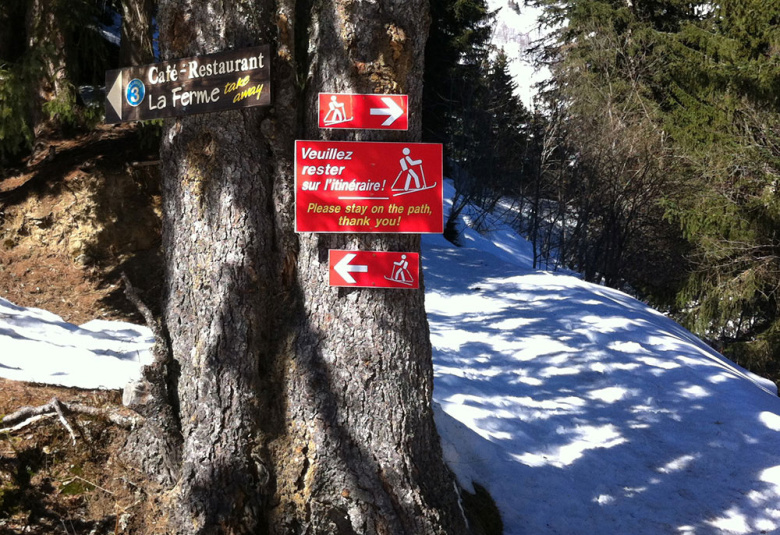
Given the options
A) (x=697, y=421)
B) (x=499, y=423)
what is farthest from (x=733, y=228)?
(x=499, y=423)

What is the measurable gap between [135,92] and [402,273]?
1460 millimetres

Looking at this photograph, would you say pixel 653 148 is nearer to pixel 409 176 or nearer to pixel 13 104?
pixel 13 104

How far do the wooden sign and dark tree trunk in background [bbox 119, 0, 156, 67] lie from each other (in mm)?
4133

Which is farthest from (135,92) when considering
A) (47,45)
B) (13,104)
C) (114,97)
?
(47,45)

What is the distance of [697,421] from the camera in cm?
531

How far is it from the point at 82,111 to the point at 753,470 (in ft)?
23.7

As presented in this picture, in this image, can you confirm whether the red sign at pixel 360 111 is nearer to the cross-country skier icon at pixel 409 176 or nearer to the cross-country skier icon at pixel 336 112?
the cross-country skier icon at pixel 336 112

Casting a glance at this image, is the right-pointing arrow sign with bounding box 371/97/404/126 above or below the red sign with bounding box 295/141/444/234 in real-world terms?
above

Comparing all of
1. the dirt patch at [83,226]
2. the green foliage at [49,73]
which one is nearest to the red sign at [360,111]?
the dirt patch at [83,226]

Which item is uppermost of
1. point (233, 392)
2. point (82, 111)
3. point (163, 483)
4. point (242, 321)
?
point (82, 111)

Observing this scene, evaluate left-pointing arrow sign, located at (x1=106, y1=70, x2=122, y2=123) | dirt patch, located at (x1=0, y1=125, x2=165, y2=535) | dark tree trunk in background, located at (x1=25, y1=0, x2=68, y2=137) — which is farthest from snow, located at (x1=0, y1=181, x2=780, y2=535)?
dark tree trunk in background, located at (x1=25, y1=0, x2=68, y2=137)

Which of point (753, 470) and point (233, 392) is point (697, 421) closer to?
point (753, 470)

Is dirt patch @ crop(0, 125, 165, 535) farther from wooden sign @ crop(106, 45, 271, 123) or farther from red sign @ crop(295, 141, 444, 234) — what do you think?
red sign @ crop(295, 141, 444, 234)

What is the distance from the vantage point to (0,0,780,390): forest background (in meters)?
13.2
